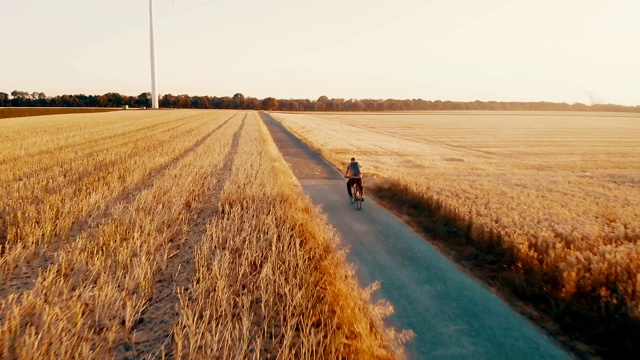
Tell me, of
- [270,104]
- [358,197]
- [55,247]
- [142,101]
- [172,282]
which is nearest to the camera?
[172,282]

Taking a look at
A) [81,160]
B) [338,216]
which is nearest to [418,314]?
[338,216]

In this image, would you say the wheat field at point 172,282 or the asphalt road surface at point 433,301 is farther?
the asphalt road surface at point 433,301

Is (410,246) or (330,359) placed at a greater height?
(330,359)

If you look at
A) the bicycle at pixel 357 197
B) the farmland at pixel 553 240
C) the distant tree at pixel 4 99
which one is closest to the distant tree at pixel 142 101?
the distant tree at pixel 4 99

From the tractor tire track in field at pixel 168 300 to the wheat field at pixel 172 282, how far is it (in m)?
0.02

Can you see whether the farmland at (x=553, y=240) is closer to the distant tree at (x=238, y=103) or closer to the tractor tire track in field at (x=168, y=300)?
the tractor tire track in field at (x=168, y=300)

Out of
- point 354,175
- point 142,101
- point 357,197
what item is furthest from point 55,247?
point 142,101

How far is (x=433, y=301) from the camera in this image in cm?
559

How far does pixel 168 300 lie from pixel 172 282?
50cm

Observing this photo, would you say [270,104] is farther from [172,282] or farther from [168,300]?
[168,300]

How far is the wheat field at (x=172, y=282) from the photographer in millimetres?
3314

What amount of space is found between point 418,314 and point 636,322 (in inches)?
117

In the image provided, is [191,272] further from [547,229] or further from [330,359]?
[547,229]

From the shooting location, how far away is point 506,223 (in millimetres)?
8469
